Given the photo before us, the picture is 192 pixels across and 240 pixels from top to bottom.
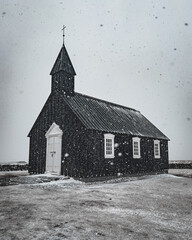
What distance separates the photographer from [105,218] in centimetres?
571

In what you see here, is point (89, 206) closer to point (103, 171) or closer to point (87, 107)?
point (103, 171)

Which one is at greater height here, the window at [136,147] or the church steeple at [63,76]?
the church steeple at [63,76]

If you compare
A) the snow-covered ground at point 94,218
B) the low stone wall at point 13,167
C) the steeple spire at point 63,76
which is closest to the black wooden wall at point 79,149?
the steeple spire at point 63,76

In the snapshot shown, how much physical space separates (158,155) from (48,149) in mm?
11460

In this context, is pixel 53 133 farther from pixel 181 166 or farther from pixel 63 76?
pixel 181 166

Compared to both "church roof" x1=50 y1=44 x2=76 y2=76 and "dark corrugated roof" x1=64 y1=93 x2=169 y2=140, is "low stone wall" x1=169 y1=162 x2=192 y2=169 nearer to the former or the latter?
"dark corrugated roof" x1=64 y1=93 x2=169 y2=140

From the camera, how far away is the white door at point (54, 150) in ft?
50.4

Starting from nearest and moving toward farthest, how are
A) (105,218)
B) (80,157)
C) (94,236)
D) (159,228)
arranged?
(94,236) < (159,228) < (105,218) < (80,157)

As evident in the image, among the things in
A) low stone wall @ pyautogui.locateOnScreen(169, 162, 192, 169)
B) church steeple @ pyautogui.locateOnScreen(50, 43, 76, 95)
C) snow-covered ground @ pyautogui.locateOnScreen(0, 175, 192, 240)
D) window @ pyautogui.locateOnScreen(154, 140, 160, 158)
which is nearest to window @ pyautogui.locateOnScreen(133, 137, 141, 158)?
window @ pyautogui.locateOnScreen(154, 140, 160, 158)

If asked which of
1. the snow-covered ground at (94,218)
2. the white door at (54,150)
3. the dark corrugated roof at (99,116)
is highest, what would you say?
the dark corrugated roof at (99,116)

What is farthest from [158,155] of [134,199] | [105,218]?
[105,218]

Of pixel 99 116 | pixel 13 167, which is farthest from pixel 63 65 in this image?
pixel 13 167

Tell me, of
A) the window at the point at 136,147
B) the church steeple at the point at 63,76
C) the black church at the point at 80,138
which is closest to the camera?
the black church at the point at 80,138

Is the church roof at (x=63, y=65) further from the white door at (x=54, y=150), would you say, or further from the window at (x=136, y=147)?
the window at (x=136, y=147)
